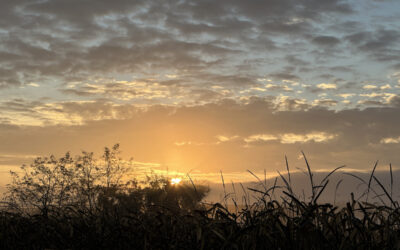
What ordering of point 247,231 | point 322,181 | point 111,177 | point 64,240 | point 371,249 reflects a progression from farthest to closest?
1. point 111,177
2. point 64,240
3. point 322,181
4. point 247,231
5. point 371,249

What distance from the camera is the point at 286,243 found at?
4.19 meters

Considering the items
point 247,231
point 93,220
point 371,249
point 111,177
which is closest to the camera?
point 371,249

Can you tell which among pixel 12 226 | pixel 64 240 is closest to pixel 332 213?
pixel 64 240

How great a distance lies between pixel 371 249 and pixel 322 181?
842 mm

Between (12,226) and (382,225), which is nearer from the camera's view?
(382,225)

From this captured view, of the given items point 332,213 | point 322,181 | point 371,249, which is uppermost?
point 322,181

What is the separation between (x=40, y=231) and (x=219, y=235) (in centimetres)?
243

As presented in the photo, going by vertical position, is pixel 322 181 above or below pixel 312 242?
above

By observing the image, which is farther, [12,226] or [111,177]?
[111,177]

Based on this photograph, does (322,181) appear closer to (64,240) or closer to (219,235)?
(219,235)

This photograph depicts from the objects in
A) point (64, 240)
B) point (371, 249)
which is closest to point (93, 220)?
point (64, 240)

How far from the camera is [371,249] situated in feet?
13.2

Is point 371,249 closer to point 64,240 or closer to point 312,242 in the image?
point 312,242

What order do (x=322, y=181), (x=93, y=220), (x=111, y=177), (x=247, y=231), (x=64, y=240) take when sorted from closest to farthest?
(x=247, y=231) < (x=322, y=181) < (x=64, y=240) < (x=93, y=220) < (x=111, y=177)
